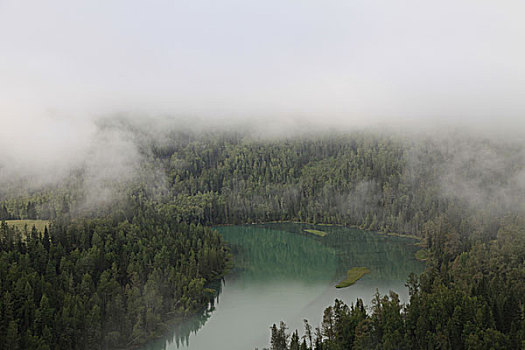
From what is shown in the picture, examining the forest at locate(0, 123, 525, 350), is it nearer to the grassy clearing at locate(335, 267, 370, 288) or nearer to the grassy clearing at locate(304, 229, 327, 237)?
the grassy clearing at locate(335, 267, 370, 288)

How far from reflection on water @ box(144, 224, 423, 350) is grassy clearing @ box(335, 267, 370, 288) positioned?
1503 mm

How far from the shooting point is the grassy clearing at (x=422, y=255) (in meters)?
129

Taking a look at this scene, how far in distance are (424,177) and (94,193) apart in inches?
5401

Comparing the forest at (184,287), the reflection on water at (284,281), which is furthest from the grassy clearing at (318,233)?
the forest at (184,287)

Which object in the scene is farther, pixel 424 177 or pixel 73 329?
pixel 424 177

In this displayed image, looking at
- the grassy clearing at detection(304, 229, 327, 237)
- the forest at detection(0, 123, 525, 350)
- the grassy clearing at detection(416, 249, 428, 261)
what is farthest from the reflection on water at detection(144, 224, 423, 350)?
the forest at detection(0, 123, 525, 350)

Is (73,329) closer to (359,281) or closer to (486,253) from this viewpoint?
(359,281)

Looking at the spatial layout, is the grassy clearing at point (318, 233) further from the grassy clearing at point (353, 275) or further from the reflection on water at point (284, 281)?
the grassy clearing at point (353, 275)

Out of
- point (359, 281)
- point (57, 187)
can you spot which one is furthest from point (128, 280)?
point (57, 187)

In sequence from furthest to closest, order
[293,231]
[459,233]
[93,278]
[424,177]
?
[424,177], [293,231], [459,233], [93,278]

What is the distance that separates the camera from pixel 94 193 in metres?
186

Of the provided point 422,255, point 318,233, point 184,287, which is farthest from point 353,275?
point 318,233

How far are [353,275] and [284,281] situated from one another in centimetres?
1680

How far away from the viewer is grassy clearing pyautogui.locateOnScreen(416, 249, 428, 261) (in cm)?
12888
